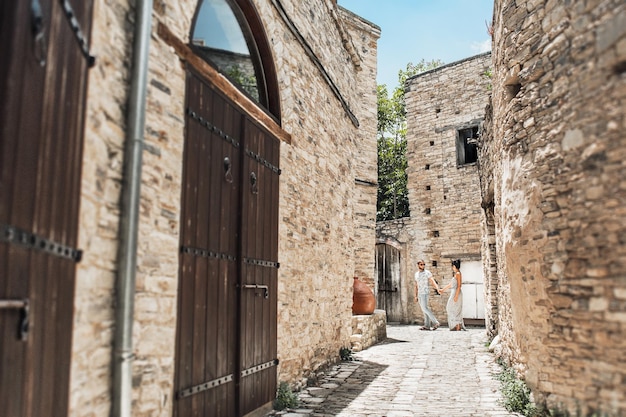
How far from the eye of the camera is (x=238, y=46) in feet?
16.4

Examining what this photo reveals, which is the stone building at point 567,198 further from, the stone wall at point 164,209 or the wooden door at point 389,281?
the wooden door at point 389,281

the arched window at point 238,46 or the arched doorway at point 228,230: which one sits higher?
the arched window at point 238,46

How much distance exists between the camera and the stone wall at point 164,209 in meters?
2.73

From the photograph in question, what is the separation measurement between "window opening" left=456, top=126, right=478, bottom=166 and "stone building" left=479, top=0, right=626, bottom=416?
404 inches

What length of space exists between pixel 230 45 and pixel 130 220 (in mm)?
2429

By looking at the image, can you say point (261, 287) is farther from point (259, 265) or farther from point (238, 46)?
point (238, 46)

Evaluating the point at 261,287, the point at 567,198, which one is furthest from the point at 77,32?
the point at 567,198

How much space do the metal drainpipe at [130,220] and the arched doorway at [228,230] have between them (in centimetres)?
64

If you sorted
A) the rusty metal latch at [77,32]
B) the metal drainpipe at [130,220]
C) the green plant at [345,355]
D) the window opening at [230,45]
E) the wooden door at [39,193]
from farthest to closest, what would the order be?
the green plant at [345,355] < the window opening at [230,45] < the metal drainpipe at [130,220] < the rusty metal latch at [77,32] < the wooden door at [39,193]

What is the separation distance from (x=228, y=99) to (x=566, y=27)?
2.96 metres

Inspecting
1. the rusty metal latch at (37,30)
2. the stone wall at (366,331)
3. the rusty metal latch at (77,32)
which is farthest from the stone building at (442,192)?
the rusty metal latch at (37,30)

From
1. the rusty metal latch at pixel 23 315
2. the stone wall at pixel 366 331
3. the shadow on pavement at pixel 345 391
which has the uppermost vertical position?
the rusty metal latch at pixel 23 315

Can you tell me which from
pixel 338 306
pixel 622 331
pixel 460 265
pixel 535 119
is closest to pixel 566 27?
pixel 535 119

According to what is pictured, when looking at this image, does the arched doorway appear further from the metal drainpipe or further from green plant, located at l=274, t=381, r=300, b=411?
the metal drainpipe
